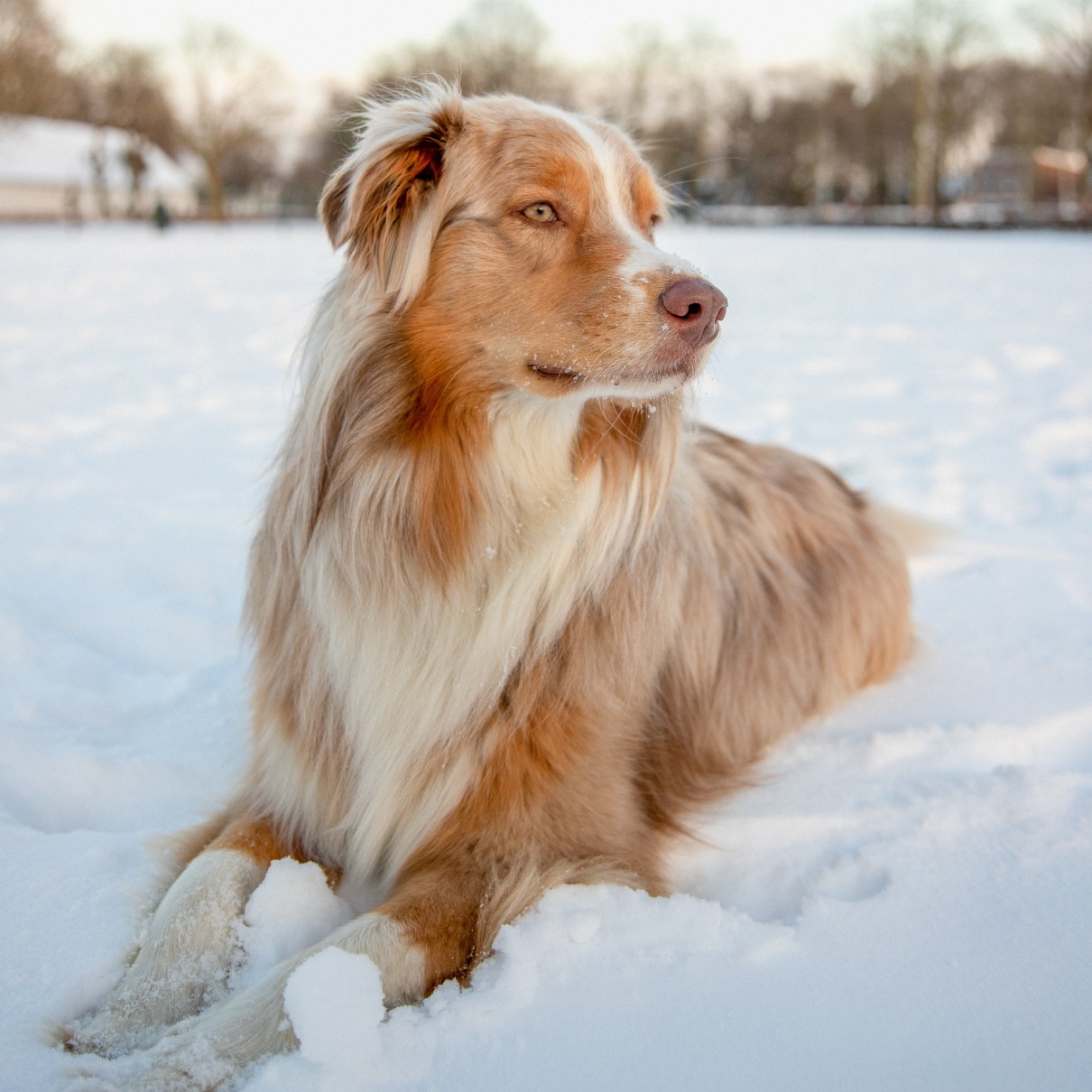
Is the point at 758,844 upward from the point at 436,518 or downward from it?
downward

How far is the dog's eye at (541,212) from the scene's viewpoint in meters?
2.77

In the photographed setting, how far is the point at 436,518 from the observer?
8.91 feet

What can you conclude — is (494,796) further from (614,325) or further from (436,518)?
(614,325)

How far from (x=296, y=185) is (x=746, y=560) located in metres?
91.1

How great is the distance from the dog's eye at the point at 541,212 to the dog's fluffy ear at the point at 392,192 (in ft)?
0.87

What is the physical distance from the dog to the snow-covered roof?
59.1 metres

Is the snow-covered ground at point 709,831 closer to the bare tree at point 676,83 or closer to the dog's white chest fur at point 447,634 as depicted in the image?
the dog's white chest fur at point 447,634

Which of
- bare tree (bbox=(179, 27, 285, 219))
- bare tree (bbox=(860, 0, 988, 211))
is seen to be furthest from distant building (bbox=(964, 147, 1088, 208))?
bare tree (bbox=(179, 27, 285, 219))

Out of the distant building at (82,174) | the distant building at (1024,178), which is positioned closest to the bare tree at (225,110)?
the distant building at (82,174)

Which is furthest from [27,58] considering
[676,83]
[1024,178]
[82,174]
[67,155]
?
[1024,178]

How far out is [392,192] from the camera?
8.99 ft

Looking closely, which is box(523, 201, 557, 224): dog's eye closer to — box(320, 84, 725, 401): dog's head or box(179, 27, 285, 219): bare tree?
box(320, 84, 725, 401): dog's head

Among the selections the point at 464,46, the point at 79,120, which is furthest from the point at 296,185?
the point at 464,46

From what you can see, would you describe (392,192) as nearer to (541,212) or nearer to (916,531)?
(541,212)
